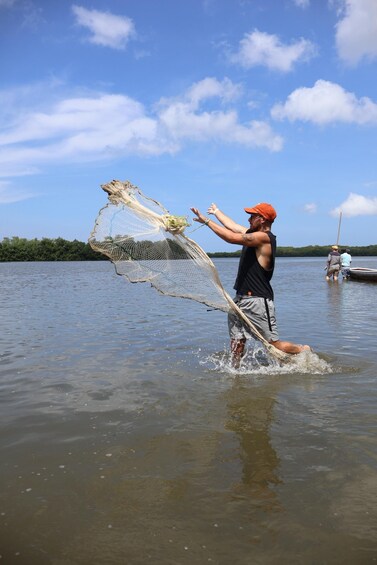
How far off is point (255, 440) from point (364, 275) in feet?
80.7

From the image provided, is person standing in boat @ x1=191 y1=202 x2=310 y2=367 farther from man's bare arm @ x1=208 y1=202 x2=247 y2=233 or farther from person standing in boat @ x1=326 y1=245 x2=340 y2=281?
person standing in boat @ x1=326 y1=245 x2=340 y2=281

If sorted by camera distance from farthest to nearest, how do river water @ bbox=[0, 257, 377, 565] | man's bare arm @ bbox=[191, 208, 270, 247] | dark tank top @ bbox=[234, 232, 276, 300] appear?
1. dark tank top @ bbox=[234, 232, 276, 300]
2. man's bare arm @ bbox=[191, 208, 270, 247]
3. river water @ bbox=[0, 257, 377, 565]

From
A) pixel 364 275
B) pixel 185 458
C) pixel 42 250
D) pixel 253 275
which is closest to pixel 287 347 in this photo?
pixel 253 275

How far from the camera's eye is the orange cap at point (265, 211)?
6.08m

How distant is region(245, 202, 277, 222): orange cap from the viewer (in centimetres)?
608

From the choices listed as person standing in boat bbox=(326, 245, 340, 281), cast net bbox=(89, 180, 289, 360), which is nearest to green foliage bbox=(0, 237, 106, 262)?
person standing in boat bbox=(326, 245, 340, 281)

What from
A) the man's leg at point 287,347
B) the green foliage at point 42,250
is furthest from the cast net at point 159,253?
the green foliage at point 42,250

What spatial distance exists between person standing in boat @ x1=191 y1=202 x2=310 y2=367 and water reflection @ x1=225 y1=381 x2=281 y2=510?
0.86 m

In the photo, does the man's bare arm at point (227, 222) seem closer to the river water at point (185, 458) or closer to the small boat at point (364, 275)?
the river water at point (185, 458)

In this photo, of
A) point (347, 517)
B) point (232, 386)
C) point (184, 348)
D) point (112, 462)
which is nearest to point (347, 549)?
point (347, 517)

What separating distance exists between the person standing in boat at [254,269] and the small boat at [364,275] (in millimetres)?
21095

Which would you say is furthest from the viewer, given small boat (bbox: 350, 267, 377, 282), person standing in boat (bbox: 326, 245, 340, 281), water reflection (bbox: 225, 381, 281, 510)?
person standing in boat (bbox: 326, 245, 340, 281)

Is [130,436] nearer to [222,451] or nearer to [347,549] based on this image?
[222,451]

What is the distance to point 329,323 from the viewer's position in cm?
1178
